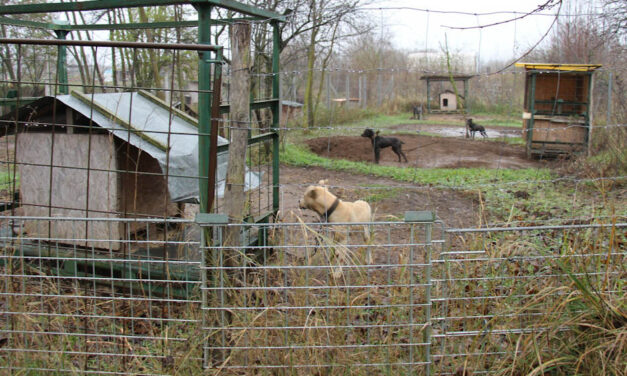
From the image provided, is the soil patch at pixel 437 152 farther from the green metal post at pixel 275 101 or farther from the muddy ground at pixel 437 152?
the green metal post at pixel 275 101

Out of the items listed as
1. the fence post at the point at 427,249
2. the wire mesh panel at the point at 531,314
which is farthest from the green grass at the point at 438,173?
the fence post at the point at 427,249

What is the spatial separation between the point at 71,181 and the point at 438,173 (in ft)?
24.9

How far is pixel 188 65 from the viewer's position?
45.1 feet

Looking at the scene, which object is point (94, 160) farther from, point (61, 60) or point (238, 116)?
point (61, 60)

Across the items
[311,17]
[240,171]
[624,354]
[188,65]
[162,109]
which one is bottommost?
[624,354]

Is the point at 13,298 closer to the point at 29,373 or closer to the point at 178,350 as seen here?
the point at 29,373

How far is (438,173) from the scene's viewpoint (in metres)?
10.9

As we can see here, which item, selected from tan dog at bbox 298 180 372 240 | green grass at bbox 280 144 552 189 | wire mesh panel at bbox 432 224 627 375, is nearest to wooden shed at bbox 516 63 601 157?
green grass at bbox 280 144 552 189

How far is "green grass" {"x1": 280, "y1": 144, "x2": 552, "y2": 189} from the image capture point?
388 inches

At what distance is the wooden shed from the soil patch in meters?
0.65

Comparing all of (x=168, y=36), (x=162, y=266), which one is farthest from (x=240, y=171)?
(x=168, y=36)

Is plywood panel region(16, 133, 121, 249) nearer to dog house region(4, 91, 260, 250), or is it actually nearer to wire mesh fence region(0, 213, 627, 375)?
dog house region(4, 91, 260, 250)

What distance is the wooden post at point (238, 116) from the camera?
4059mm

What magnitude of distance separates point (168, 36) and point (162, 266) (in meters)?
9.50
